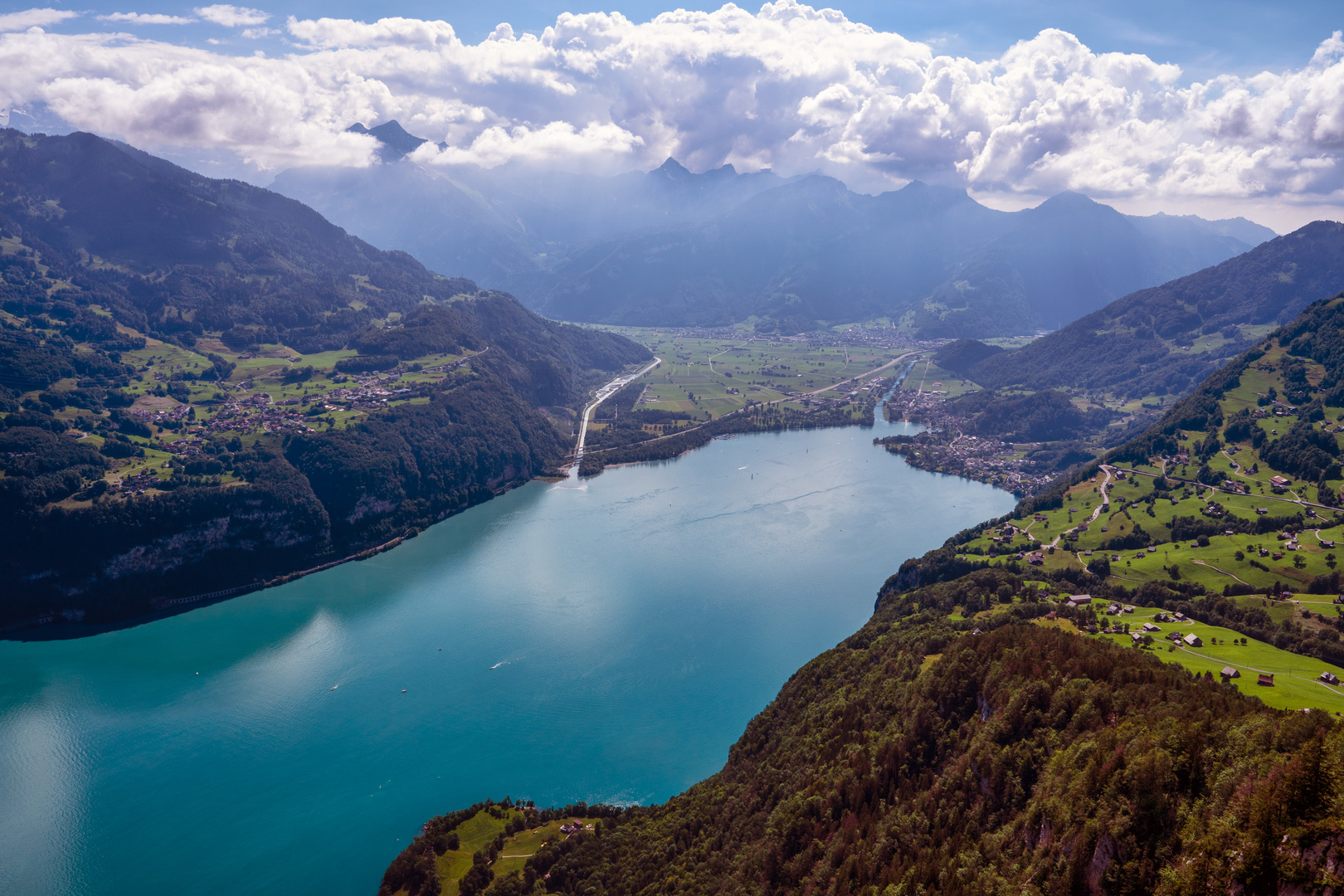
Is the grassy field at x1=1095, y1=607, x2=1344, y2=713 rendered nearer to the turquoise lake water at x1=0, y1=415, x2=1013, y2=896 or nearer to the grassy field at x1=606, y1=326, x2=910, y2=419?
the turquoise lake water at x1=0, y1=415, x2=1013, y2=896

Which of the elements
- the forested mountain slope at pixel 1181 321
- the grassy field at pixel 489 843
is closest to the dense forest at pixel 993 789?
the grassy field at pixel 489 843

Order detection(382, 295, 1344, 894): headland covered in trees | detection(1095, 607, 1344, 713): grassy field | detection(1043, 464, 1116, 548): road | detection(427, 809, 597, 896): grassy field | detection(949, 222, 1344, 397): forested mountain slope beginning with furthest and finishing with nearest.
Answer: detection(949, 222, 1344, 397): forested mountain slope → detection(1043, 464, 1116, 548): road → detection(427, 809, 597, 896): grassy field → detection(1095, 607, 1344, 713): grassy field → detection(382, 295, 1344, 894): headland covered in trees

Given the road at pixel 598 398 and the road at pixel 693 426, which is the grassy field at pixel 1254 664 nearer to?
the road at pixel 598 398

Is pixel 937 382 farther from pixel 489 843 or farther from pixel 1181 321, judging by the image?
pixel 489 843

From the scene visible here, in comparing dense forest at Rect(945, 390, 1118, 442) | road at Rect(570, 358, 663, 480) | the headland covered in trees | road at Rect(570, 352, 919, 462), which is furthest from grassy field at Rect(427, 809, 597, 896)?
dense forest at Rect(945, 390, 1118, 442)

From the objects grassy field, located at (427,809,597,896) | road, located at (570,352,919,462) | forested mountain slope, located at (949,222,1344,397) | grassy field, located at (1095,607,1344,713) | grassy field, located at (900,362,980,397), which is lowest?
grassy field, located at (427,809,597,896)
